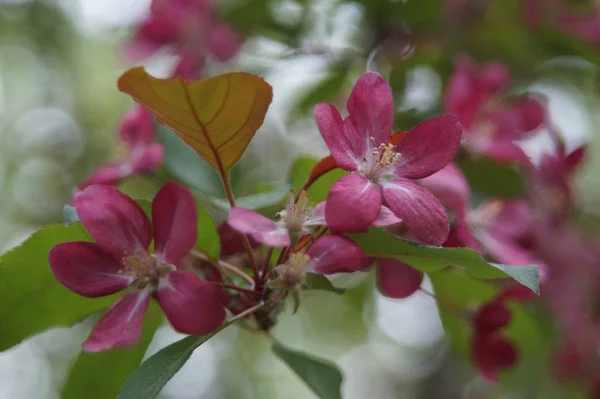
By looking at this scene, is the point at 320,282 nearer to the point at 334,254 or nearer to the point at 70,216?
the point at 334,254

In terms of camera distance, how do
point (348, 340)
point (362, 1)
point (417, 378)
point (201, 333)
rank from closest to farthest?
1. point (201, 333)
2. point (362, 1)
3. point (417, 378)
4. point (348, 340)

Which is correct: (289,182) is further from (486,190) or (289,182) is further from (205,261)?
(486,190)

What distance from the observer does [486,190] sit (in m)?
1.31

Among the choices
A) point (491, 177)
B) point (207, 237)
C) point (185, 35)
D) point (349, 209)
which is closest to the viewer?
point (349, 209)

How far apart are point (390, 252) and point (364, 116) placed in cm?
16

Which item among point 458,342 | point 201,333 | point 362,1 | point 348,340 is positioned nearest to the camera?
point 201,333

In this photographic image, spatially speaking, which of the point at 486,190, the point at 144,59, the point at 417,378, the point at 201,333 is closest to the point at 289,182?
the point at 201,333

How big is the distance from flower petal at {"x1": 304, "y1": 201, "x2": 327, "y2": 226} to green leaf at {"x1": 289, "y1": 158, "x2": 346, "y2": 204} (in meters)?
0.12

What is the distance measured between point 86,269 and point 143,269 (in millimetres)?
64

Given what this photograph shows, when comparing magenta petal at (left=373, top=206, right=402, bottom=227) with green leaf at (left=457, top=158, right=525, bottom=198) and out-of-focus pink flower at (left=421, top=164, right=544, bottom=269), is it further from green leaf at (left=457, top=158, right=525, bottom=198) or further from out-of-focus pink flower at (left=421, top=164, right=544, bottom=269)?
green leaf at (left=457, top=158, right=525, bottom=198)

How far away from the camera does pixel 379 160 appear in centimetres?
76

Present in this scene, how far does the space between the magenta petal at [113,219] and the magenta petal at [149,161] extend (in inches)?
9.8

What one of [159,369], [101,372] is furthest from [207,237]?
[101,372]

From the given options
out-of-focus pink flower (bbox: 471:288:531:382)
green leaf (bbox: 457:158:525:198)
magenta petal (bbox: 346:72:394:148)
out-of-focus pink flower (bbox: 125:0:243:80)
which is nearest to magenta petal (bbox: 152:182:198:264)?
magenta petal (bbox: 346:72:394:148)
